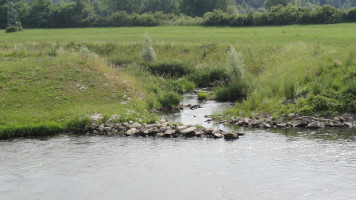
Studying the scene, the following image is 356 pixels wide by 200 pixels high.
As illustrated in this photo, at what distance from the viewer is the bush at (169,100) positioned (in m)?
39.8

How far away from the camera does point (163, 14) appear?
124 meters

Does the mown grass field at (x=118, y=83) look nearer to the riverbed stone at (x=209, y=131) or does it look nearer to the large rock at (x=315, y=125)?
the large rock at (x=315, y=125)

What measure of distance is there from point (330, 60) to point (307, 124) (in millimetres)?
10679

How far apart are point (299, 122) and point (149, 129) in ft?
32.6

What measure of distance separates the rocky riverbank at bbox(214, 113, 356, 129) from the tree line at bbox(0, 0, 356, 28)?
59.1 meters

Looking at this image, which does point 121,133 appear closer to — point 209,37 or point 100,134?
point 100,134

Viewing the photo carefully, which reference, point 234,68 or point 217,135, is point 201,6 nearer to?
point 234,68

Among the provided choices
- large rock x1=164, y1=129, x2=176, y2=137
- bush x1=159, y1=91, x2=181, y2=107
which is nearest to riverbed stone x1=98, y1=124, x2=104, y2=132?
large rock x1=164, y1=129, x2=176, y2=137

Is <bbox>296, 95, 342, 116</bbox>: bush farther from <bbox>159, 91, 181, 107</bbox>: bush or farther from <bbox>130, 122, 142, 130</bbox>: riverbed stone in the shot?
<bbox>130, 122, 142, 130</bbox>: riverbed stone

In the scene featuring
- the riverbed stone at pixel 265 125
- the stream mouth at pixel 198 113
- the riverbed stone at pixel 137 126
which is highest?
the riverbed stone at pixel 137 126

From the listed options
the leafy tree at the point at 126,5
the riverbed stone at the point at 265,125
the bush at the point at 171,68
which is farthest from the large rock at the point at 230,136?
the leafy tree at the point at 126,5

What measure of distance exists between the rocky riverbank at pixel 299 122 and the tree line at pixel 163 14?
5905 cm

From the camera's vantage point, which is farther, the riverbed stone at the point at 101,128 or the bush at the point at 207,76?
the bush at the point at 207,76

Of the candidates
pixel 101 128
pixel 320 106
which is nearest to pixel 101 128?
pixel 101 128
